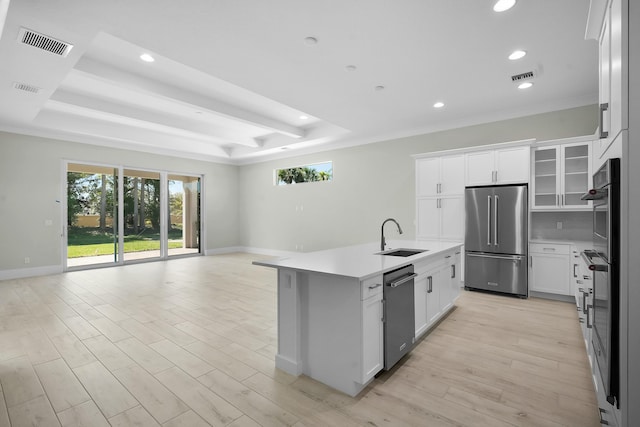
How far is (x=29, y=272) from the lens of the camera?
20.4ft

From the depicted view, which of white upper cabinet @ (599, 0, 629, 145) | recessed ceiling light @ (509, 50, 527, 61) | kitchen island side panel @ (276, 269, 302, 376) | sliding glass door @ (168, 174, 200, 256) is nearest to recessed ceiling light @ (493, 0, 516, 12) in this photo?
white upper cabinet @ (599, 0, 629, 145)

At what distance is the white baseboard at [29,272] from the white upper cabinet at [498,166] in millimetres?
8289

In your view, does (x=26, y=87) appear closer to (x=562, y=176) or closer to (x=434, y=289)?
(x=434, y=289)

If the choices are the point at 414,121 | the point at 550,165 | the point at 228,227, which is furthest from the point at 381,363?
the point at 228,227

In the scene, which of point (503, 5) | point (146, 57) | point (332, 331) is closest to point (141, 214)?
point (146, 57)

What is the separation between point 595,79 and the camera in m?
3.99

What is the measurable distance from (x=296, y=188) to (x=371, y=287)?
653 cm

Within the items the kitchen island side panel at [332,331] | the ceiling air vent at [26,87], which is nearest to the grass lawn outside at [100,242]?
the ceiling air vent at [26,87]

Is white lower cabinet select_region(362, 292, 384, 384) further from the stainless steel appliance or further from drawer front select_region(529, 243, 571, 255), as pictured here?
drawer front select_region(529, 243, 571, 255)

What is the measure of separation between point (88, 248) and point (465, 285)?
7998 millimetres

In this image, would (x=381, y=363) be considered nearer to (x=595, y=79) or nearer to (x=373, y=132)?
(x=595, y=79)

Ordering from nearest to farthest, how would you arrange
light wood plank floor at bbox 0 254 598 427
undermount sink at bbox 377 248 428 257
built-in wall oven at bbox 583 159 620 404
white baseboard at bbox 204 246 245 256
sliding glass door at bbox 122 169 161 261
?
built-in wall oven at bbox 583 159 620 404, light wood plank floor at bbox 0 254 598 427, undermount sink at bbox 377 248 428 257, sliding glass door at bbox 122 169 161 261, white baseboard at bbox 204 246 245 256

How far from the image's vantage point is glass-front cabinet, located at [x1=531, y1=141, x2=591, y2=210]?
4.39 metres

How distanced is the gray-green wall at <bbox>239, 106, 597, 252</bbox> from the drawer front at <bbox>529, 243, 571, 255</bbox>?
67.3 inches
